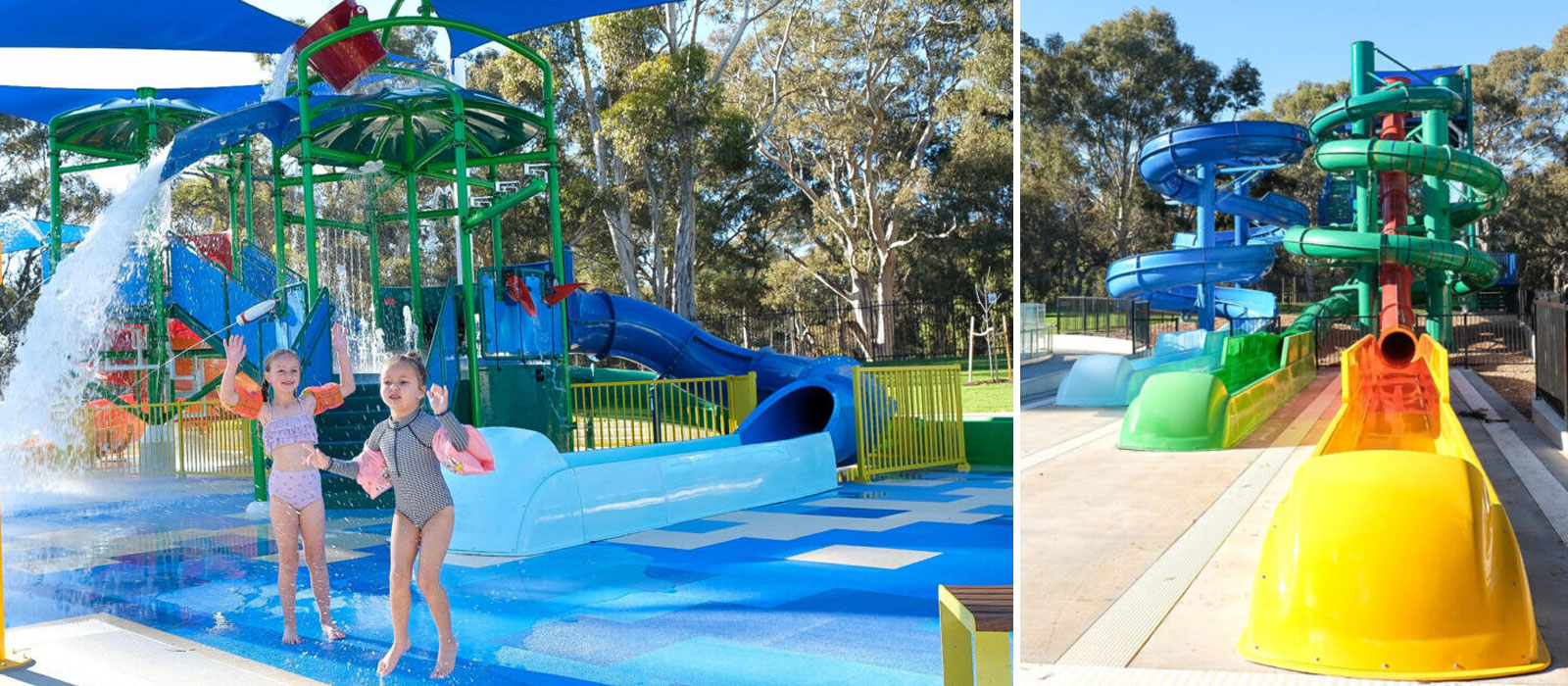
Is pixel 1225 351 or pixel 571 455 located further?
pixel 1225 351

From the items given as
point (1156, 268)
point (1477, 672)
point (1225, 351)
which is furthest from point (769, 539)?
point (1156, 268)

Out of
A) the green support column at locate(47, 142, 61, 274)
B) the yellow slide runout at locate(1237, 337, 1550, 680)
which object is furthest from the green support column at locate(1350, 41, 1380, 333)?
the green support column at locate(47, 142, 61, 274)

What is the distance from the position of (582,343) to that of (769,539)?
351 inches

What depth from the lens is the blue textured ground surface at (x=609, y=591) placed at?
14.7 ft

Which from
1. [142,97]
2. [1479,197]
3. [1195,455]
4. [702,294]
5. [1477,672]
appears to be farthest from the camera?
[702,294]

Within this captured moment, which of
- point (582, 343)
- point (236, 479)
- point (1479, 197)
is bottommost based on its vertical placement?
point (236, 479)

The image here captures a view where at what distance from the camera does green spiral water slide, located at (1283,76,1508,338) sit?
19391mm

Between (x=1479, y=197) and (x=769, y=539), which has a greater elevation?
(x=1479, y=197)

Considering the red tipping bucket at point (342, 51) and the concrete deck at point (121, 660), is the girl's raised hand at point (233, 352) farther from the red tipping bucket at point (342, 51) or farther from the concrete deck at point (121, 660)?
the red tipping bucket at point (342, 51)

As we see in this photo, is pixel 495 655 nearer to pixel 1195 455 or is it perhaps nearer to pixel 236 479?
pixel 1195 455

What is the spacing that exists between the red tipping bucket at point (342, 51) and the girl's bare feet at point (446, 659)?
5.99 meters

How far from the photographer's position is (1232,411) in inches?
489

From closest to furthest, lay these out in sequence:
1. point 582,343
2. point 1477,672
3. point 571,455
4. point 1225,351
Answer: point 1477,672
point 571,455
point 582,343
point 1225,351

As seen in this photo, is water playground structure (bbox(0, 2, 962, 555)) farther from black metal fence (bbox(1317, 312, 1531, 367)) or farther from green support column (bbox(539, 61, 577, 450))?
black metal fence (bbox(1317, 312, 1531, 367))
